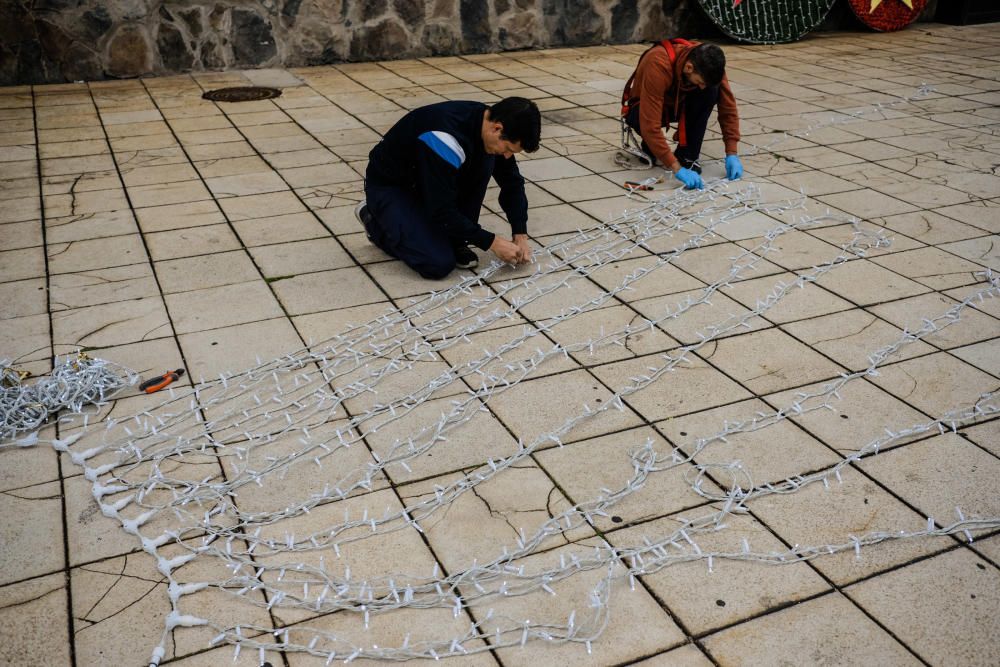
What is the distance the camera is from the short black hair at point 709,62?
408cm

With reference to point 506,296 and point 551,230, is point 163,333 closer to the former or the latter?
point 506,296

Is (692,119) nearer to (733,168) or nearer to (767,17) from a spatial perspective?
(733,168)

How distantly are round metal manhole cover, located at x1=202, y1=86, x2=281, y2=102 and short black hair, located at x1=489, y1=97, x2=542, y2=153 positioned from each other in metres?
3.54

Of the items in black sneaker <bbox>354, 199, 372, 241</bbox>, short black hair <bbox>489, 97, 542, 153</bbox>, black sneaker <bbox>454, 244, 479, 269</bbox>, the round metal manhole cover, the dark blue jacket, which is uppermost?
short black hair <bbox>489, 97, 542, 153</bbox>

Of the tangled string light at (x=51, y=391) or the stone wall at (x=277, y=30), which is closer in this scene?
the tangled string light at (x=51, y=391)

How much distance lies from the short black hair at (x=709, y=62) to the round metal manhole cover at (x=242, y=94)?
3.29 meters

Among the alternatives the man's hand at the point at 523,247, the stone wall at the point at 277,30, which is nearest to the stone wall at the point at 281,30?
the stone wall at the point at 277,30

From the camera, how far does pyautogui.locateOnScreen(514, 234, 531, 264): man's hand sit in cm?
352

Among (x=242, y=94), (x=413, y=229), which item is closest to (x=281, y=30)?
(x=242, y=94)

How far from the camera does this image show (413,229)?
3502mm

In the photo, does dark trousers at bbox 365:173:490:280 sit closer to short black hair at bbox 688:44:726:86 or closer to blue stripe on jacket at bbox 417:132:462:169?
blue stripe on jacket at bbox 417:132:462:169

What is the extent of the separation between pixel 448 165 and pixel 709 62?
5.27 feet

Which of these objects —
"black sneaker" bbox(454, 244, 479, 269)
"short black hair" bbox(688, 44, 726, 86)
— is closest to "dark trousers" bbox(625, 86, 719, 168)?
"short black hair" bbox(688, 44, 726, 86)

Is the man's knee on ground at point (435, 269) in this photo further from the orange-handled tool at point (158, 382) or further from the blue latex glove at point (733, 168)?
the blue latex glove at point (733, 168)
